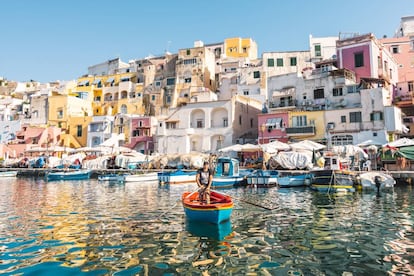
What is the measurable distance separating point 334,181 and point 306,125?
1715 centimetres

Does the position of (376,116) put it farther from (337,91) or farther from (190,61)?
(190,61)

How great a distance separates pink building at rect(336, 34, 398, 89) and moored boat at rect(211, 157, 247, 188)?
22.4 m

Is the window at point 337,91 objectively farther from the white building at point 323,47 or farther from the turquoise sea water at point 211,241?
the turquoise sea water at point 211,241

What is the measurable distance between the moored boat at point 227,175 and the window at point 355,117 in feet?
51.2

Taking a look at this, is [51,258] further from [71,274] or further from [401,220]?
[401,220]

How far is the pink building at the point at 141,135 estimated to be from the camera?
168ft

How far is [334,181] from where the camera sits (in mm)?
21938

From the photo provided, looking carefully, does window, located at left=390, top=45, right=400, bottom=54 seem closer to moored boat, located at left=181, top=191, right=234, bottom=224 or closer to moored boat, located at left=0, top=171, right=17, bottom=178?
moored boat, located at left=181, top=191, right=234, bottom=224

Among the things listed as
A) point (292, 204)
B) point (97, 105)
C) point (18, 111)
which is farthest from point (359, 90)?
point (18, 111)

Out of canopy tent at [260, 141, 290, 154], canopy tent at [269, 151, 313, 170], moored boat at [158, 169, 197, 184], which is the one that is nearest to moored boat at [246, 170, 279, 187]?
canopy tent at [260, 141, 290, 154]

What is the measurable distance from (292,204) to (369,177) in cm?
894

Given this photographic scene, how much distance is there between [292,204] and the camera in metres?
16.8

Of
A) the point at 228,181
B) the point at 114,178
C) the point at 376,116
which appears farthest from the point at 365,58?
the point at 114,178

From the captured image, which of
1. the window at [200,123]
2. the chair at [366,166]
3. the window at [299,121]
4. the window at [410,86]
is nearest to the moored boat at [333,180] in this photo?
the chair at [366,166]
